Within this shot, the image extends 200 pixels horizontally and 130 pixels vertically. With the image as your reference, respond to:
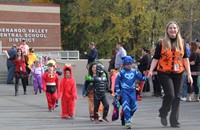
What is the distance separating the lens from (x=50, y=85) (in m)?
13.6

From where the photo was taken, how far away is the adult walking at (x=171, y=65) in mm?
9461

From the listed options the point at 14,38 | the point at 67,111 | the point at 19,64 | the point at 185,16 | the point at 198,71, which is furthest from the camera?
the point at 14,38

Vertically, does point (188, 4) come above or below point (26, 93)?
above

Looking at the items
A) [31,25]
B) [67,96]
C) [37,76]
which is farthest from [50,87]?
[31,25]

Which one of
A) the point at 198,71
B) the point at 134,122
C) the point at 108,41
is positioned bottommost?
the point at 134,122

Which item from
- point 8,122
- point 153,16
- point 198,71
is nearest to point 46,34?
point 153,16

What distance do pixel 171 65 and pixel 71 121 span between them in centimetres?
323

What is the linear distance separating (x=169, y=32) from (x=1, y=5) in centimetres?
3313

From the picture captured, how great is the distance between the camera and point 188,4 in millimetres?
34938

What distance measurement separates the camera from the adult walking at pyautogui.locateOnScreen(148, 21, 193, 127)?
9.46 metres

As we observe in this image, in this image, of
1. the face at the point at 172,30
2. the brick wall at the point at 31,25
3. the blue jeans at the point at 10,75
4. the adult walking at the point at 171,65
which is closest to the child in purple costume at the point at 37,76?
the blue jeans at the point at 10,75

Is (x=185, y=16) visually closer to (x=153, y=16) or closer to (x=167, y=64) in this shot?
(x=153, y=16)

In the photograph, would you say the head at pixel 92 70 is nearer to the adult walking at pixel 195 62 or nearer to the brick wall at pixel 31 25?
the adult walking at pixel 195 62

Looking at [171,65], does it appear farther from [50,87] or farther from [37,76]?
[37,76]
